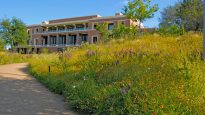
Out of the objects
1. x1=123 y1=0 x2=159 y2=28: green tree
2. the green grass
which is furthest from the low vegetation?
x1=123 y1=0 x2=159 y2=28: green tree

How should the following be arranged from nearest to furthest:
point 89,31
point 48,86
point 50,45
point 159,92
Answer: point 159,92
point 48,86
point 89,31
point 50,45

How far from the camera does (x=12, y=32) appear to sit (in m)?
Answer: 56.2

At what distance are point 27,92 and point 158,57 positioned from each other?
426 centimetres

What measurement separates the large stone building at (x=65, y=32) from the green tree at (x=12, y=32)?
39.1 ft

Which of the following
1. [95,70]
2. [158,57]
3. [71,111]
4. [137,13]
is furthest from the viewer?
[137,13]

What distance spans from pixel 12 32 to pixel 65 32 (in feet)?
47.7

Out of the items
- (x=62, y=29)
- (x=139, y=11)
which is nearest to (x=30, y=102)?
(x=139, y=11)

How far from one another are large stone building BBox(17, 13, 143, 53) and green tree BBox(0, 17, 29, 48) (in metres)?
11.9

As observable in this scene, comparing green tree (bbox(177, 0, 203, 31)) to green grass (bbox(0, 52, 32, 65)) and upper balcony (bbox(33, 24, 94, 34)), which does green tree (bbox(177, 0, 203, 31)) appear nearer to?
green grass (bbox(0, 52, 32, 65))

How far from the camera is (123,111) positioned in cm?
521

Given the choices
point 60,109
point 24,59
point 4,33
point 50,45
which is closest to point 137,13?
point 24,59

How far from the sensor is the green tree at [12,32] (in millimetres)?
55156

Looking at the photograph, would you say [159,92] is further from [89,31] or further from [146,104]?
[89,31]

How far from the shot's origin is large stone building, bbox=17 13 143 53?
60847mm
